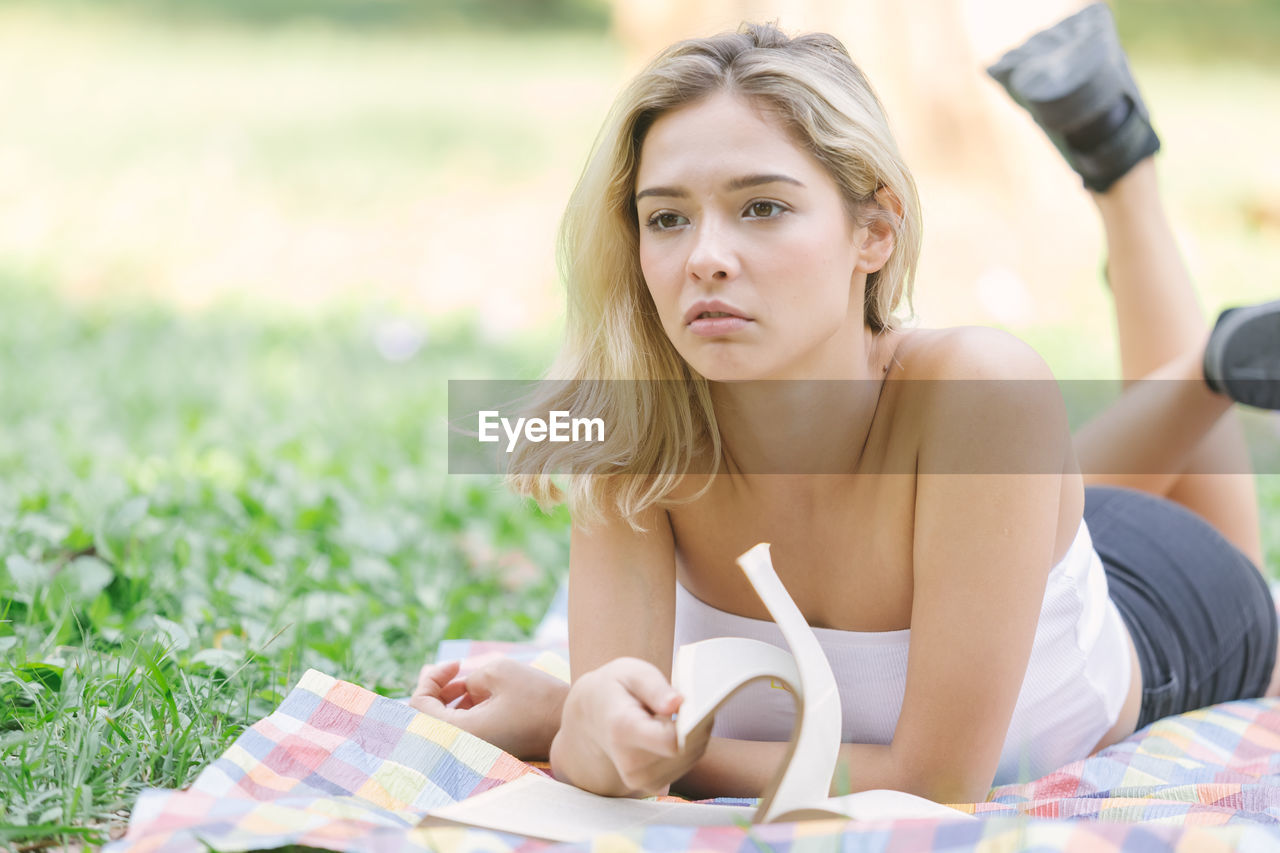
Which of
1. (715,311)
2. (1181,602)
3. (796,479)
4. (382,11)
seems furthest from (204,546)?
(382,11)

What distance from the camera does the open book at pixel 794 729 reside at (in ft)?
4.41

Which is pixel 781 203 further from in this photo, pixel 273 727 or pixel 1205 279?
pixel 1205 279

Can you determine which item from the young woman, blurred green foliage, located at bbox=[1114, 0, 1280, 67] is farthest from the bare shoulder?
blurred green foliage, located at bbox=[1114, 0, 1280, 67]

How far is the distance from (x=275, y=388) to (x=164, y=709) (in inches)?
110

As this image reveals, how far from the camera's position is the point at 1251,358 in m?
2.47

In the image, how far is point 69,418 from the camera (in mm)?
3740

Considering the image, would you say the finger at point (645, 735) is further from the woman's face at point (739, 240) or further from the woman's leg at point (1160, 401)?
the woman's leg at point (1160, 401)

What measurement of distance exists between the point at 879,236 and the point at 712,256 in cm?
32

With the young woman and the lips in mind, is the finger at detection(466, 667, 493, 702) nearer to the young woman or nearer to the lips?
the young woman

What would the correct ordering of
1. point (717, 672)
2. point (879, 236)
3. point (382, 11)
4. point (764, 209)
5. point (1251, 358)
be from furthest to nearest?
point (382, 11) → point (1251, 358) → point (879, 236) → point (764, 209) → point (717, 672)

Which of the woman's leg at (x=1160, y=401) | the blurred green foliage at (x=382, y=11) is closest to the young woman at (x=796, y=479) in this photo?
the woman's leg at (x=1160, y=401)

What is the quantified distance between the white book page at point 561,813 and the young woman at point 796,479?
0.11 ft

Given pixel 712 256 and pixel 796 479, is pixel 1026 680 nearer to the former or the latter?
pixel 796 479

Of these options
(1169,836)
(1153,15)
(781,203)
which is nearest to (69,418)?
(781,203)
